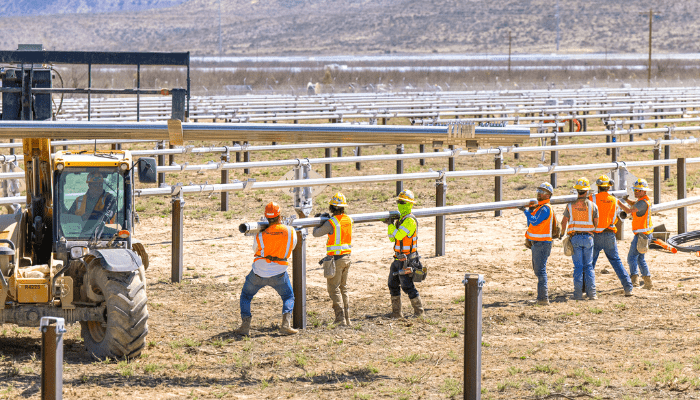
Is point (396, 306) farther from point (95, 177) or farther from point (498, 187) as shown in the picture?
point (498, 187)

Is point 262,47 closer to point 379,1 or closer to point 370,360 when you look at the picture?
point 379,1

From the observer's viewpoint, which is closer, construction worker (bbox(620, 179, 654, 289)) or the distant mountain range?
construction worker (bbox(620, 179, 654, 289))

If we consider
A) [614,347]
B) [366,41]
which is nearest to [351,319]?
[614,347]

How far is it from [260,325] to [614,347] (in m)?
3.65

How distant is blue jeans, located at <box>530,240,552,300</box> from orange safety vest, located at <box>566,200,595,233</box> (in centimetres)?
48

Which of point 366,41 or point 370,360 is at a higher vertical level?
point 366,41

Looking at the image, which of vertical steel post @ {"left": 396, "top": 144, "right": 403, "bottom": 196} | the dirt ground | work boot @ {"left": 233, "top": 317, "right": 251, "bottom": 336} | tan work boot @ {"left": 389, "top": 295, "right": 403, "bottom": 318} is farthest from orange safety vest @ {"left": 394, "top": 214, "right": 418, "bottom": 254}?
vertical steel post @ {"left": 396, "top": 144, "right": 403, "bottom": 196}

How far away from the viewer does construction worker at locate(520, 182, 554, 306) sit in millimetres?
10500

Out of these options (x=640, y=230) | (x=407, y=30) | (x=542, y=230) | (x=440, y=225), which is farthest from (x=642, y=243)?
(x=407, y=30)

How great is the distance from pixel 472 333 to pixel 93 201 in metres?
3.77

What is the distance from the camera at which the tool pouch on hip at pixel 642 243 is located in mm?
11258

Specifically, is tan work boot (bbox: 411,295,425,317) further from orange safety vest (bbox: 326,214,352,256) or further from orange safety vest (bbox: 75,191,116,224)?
orange safety vest (bbox: 75,191,116,224)

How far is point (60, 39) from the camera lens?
14788cm

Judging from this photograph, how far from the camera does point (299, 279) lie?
9211 mm
